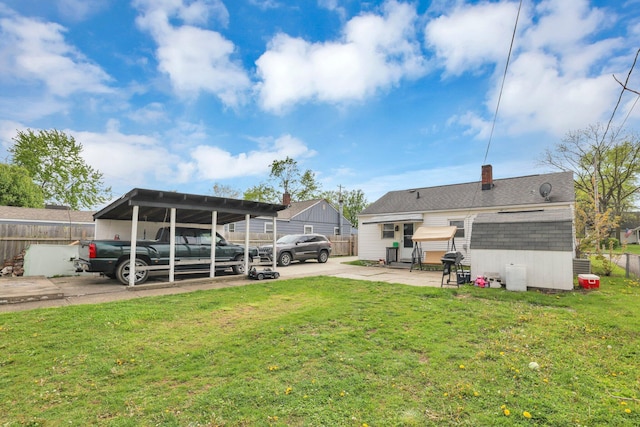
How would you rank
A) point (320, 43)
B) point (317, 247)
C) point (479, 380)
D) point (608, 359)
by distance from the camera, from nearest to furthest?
point (479, 380), point (608, 359), point (320, 43), point (317, 247)

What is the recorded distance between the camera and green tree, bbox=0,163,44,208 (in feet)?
75.9

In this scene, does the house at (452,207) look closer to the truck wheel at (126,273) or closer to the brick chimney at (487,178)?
the brick chimney at (487,178)

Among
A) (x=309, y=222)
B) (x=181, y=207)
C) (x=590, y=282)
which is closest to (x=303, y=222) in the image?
(x=309, y=222)

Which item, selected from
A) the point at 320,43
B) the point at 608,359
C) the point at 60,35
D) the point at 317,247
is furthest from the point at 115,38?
the point at 608,359

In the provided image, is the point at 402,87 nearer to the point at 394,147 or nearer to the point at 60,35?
the point at 394,147

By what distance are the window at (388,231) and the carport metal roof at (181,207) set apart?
28.1 feet

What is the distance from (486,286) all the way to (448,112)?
7.26 m

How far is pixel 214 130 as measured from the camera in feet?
61.7

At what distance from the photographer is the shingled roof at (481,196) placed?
14156mm

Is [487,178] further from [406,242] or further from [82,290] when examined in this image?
[82,290]

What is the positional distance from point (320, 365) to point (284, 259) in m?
12.4

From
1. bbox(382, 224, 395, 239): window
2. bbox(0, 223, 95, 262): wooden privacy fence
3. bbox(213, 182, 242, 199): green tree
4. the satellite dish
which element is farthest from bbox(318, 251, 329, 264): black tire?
bbox(213, 182, 242, 199): green tree

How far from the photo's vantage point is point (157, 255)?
949 cm

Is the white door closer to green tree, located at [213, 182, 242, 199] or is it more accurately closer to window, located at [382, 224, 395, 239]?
window, located at [382, 224, 395, 239]
